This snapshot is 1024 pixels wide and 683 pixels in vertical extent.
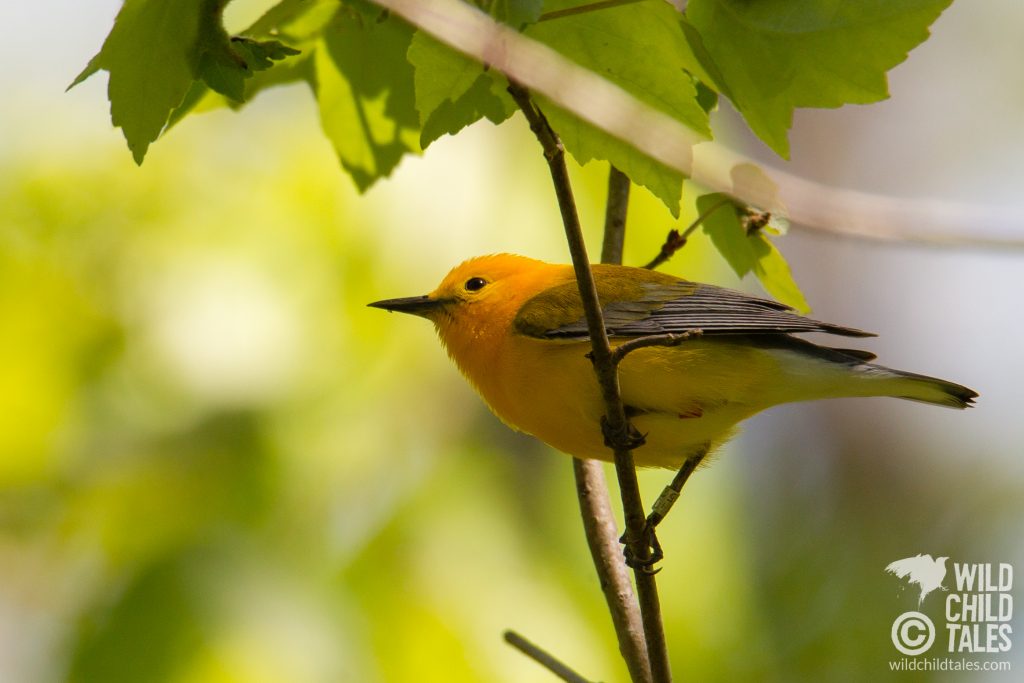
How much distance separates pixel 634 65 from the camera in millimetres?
2689

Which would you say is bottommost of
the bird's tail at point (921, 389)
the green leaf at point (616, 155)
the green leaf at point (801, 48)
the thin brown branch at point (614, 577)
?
the thin brown branch at point (614, 577)

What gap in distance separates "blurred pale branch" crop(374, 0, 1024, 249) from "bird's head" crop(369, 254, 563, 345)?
2.53 m

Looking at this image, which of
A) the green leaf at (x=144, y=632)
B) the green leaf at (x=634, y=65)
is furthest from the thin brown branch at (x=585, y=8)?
the green leaf at (x=144, y=632)

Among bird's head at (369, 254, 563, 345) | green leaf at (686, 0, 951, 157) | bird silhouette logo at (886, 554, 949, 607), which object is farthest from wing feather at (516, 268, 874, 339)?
bird silhouette logo at (886, 554, 949, 607)

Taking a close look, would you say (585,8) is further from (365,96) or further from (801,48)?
(365,96)

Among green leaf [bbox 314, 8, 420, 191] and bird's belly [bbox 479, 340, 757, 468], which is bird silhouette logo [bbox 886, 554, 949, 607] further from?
green leaf [bbox 314, 8, 420, 191]

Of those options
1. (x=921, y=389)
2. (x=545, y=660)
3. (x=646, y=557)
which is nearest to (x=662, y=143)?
(x=646, y=557)

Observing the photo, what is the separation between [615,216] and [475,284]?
1.04 metres

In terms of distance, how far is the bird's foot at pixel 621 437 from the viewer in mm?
3104

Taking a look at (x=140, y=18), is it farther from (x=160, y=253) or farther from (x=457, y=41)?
(x=160, y=253)

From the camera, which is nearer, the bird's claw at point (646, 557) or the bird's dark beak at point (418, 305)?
the bird's claw at point (646, 557)

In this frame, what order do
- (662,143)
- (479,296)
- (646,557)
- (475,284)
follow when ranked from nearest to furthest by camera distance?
(662,143)
(646,557)
(479,296)
(475,284)

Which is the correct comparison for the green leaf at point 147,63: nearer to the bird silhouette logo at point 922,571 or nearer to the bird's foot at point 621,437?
the bird's foot at point 621,437

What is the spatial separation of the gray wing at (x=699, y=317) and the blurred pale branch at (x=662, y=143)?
1942mm
